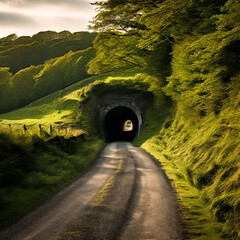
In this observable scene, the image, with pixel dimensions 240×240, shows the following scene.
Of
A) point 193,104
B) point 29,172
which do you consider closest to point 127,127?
point 193,104

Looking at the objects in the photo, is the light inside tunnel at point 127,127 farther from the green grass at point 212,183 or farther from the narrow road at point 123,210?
the narrow road at point 123,210

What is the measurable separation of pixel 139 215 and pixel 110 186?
9.95 feet

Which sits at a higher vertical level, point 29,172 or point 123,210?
point 29,172

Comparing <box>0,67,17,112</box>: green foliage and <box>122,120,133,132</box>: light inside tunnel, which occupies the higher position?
<box>0,67,17,112</box>: green foliage

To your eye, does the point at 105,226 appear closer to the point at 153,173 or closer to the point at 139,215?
the point at 139,215

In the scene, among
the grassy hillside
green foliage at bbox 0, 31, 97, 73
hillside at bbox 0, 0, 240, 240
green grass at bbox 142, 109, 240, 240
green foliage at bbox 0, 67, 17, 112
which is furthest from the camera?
green foliage at bbox 0, 31, 97, 73

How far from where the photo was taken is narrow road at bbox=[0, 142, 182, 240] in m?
5.76

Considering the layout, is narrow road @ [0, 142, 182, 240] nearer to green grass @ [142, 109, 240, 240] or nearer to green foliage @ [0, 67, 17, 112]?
green grass @ [142, 109, 240, 240]

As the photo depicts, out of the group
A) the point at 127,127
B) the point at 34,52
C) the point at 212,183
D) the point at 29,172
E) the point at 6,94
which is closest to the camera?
the point at 212,183

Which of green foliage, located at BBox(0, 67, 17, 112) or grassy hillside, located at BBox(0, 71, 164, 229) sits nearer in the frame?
grassy hillside, located at BBox(0, 71, 164, 229)

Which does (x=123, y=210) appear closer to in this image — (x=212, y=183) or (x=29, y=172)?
(x=212, y=183)

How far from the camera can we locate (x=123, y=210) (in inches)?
284

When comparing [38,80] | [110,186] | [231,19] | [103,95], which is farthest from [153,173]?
[38,80]

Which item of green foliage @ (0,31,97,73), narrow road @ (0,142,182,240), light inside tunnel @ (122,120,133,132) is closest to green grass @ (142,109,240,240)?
narrow road @ (0,142,182,240)
